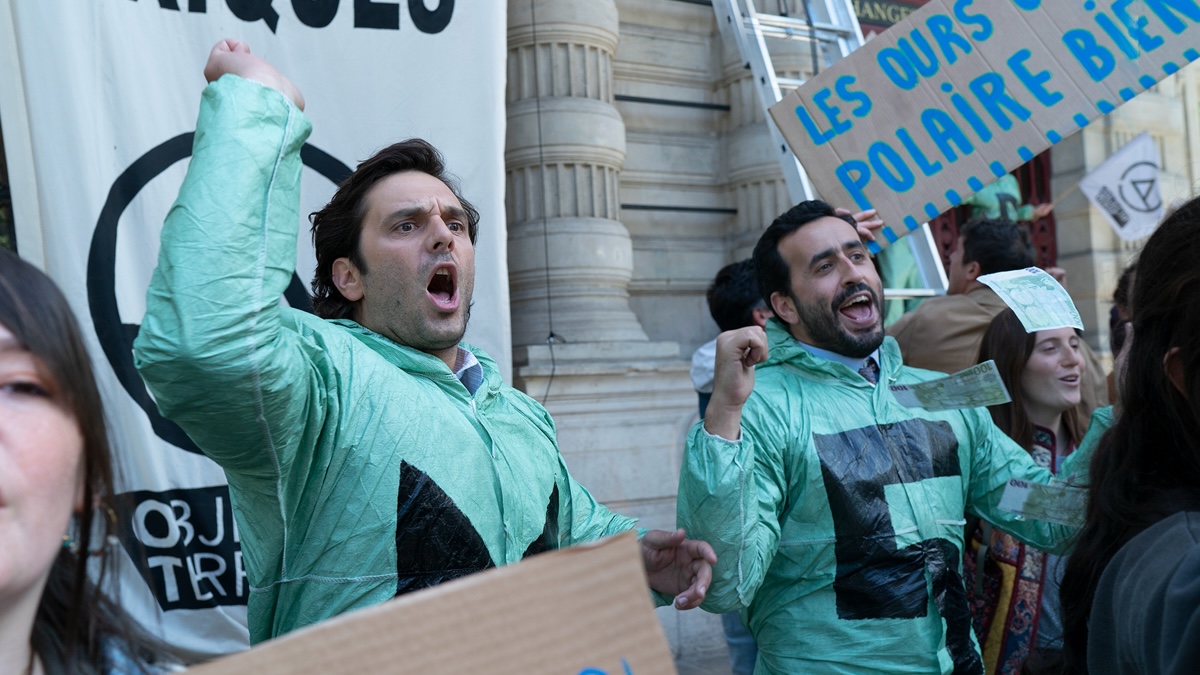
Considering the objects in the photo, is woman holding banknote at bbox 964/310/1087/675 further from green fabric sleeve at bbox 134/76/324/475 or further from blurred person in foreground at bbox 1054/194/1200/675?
green fabric sleeve at bbox 134/76/324/475

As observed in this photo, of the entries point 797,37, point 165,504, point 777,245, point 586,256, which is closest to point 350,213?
point 777,245

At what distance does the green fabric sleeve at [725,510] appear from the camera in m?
2.08

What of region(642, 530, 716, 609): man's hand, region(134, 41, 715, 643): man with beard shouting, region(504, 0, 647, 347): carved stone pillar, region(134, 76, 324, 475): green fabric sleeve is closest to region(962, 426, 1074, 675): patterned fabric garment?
region(642, 530, 716, 609): man's hand

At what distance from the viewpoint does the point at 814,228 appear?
8.83 ft

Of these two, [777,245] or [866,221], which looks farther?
[866,221]

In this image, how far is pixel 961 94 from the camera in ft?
10.1

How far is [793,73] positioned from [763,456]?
12.6 feet

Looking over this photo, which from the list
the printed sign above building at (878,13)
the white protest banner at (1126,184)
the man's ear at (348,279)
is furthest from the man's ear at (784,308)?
the printed sign above building at (878,13)

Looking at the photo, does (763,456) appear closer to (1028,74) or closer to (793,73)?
(1028,74)

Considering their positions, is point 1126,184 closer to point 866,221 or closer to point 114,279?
point 866,221

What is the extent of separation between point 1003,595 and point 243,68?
7.73 feet

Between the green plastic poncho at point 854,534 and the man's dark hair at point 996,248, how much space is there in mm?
1653

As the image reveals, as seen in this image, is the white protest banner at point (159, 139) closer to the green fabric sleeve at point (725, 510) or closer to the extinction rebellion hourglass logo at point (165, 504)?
the extinction rebellion hourglass logo at point (165, 504)

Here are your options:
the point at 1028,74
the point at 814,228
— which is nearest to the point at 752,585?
the point at 814,228
